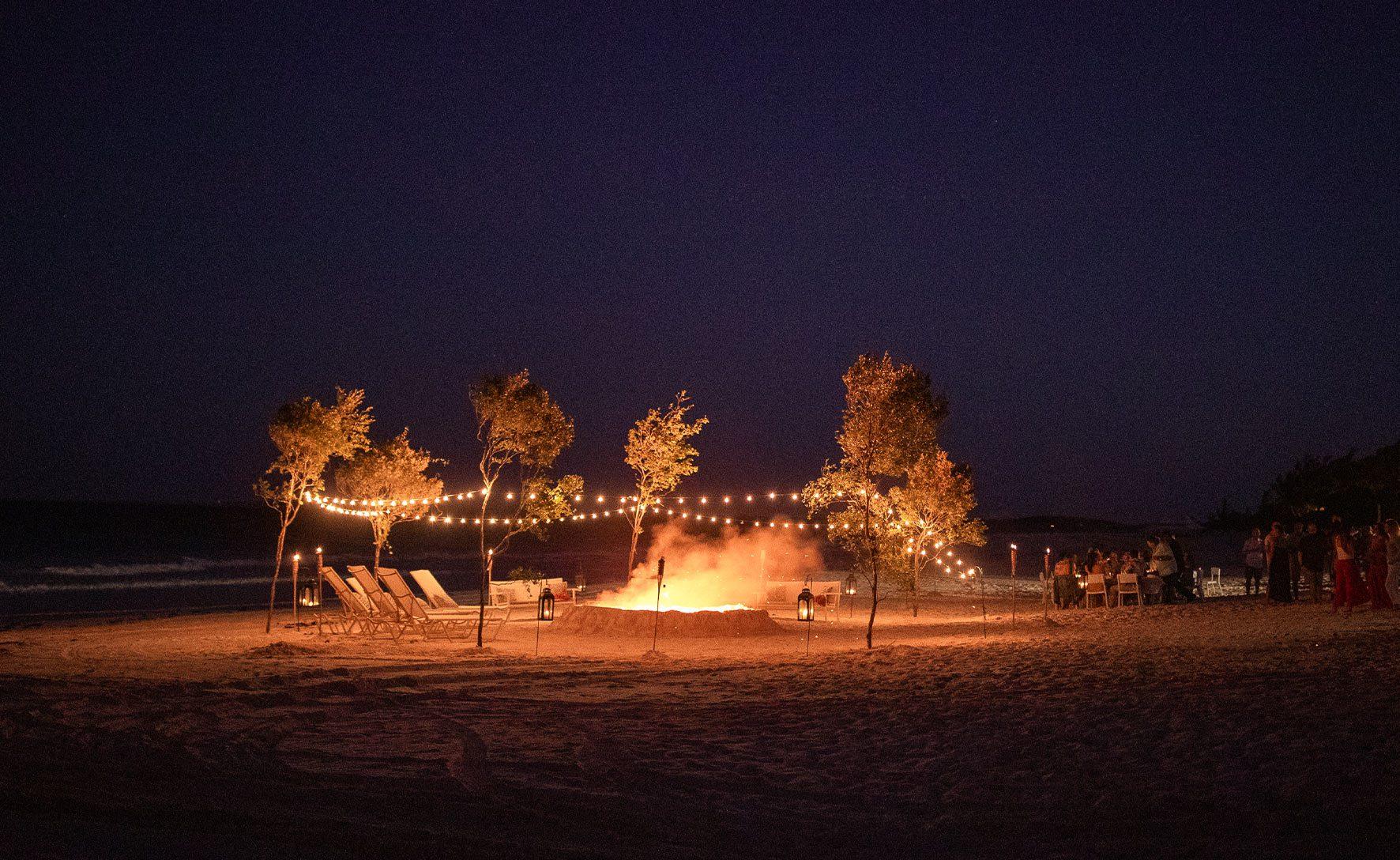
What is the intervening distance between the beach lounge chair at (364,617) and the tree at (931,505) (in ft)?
38.6

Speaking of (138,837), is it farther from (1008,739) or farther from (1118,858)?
(1008,739)

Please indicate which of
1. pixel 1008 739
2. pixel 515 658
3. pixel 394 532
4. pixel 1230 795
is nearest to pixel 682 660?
pixel 515 658

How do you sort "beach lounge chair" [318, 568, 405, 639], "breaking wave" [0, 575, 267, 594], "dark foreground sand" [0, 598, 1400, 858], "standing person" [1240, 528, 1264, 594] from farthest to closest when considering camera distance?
1. "breaking wave" [0, 575, 267, 594]
2. "standing person" [1240, 528, 1264, 594]
3. "beach lounge chair" [318, 568, 405, 639]
4. "dark foreground sand" [0, 598, 1400, 858]

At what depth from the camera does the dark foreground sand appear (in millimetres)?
4781

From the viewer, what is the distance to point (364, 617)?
15016 mm

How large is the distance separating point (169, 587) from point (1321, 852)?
36.3 m

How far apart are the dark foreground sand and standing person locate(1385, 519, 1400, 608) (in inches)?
117

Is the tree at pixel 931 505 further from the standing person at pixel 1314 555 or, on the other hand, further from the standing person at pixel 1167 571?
the standing person at pixel 1314 555


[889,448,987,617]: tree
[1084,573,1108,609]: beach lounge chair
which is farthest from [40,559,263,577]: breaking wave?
[1084,573,1108,609]: beach lounge chair

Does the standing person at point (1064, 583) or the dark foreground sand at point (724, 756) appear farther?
the standing person at point (1064, 583)

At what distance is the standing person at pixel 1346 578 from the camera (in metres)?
13.8

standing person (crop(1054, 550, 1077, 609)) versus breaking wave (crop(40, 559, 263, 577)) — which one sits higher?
standing person (crop(1054, 550, 1077, 609))

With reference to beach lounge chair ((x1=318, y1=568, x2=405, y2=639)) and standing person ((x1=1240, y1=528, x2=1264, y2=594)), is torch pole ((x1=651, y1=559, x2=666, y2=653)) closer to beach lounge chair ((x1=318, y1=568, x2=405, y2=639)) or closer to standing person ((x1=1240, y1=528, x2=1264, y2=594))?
beach lounge chair ((x1=318, y1=568, x2=405, y2=639))

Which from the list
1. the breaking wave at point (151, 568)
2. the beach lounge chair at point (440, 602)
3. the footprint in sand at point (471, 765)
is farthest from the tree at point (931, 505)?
the breaking wave at point (151, 568)
